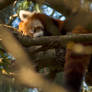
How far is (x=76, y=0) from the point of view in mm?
1489

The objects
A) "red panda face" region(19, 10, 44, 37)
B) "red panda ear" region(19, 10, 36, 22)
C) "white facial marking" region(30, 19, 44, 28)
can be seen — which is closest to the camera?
"red panda ear" region(19, 10, 36, 22)

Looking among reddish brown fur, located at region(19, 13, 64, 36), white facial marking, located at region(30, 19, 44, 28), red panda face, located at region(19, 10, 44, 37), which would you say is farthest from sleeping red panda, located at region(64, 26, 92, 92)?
white facial marking, located at region(30, 19, 44, 28)

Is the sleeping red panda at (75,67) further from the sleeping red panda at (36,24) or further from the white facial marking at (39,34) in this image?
the white facial marking at (39,34)

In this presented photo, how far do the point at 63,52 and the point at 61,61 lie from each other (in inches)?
4.7

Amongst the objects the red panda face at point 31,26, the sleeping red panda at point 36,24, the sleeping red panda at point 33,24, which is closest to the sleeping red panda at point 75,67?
the sleeping red panda at point 36,24

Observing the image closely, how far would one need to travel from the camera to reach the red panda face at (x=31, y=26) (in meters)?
3.24

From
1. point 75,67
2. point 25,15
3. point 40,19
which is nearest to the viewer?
point 75,67

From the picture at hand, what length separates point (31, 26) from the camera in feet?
11.4

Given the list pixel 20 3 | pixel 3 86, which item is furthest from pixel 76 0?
pixel 20 3

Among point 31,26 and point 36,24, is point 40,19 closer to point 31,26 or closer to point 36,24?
point 36,24

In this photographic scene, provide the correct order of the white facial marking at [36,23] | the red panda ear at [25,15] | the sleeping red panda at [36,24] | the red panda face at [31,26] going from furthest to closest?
the white facial marking at [36,23]
the red panda face at [31,26]
the red panda ear at [25,15]
the sleeping red panda at [36,24]

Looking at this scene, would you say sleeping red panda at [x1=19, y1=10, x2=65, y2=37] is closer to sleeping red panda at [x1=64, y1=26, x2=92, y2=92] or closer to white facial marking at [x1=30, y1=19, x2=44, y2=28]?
Answer: white facial marking at [x1=30, y1=19, x2=44, y2=28]

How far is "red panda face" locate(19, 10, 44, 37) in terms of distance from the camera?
3.24 m

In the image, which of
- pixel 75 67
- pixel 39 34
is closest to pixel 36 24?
pixel 39 34
